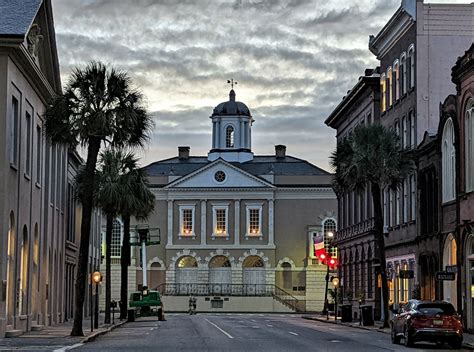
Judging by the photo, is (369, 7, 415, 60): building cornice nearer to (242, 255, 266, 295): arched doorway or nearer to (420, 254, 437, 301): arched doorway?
(420, 254, 437, 301): arched doorway

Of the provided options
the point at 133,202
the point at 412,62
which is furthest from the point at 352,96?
the point at 133,202

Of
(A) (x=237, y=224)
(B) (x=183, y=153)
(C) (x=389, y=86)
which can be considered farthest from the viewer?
(B) (x=183, y=153)

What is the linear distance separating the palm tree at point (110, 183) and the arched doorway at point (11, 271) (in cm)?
1879

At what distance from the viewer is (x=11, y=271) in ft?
125

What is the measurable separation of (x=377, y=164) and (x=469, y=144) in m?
7.36

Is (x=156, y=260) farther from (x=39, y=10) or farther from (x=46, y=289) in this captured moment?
(x=39, y=10)

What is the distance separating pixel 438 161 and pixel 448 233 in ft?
12.1

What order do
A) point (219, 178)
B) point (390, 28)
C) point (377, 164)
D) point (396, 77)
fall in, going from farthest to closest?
point (219, 178) < point (396, 77) < point (390, 28) < point (377, 164)

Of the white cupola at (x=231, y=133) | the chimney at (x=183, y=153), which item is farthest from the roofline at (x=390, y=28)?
the chimney at (x=183, y=153)

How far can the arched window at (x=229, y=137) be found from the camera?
11300cm

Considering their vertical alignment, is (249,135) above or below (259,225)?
above

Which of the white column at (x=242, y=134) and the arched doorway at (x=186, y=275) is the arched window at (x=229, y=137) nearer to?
the white column at (x=242, y=134)

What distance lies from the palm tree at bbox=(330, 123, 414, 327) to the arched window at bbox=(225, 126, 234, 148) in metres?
61.8

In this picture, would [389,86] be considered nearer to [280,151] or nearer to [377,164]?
[377,164]
